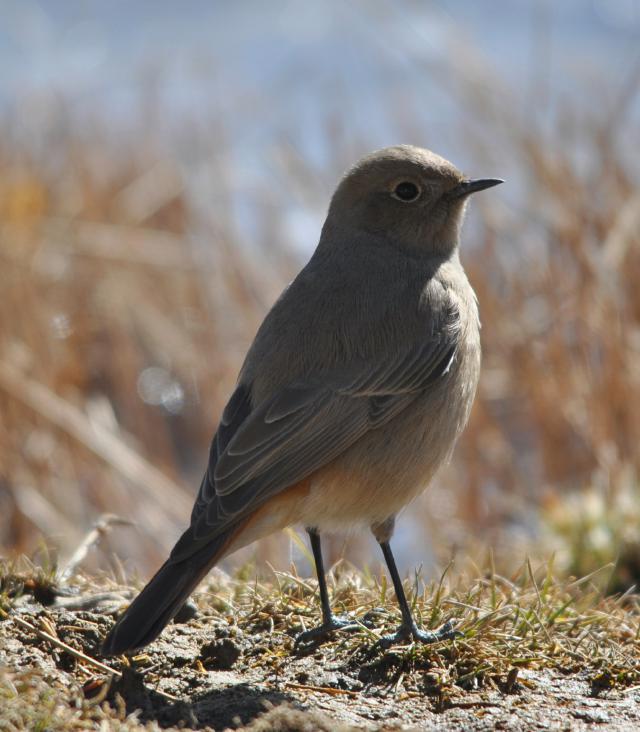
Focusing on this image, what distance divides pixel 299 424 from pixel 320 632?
75cm

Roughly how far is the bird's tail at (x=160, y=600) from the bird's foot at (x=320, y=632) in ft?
1.31

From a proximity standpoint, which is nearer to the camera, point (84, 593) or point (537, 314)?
point (84, 593)

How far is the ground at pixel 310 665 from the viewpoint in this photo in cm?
338

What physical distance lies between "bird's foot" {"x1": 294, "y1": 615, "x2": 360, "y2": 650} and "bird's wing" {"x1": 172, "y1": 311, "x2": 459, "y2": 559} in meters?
0.46

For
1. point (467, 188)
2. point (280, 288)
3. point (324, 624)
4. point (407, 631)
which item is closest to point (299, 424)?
point (324, 624)

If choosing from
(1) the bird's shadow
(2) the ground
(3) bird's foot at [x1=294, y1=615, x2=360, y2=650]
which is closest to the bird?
(3) bird's foot at [x1=294, y1=615, x2=360, y2=650]

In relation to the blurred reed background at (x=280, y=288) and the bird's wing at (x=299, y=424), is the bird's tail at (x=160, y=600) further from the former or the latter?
the blurred reed background at (x=280, y=288)

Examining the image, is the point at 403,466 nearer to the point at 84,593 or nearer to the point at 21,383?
the point at 84,593

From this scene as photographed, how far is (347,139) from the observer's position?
9172 mm

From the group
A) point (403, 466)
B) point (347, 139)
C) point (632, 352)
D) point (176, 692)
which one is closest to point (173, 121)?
point (347, 139)

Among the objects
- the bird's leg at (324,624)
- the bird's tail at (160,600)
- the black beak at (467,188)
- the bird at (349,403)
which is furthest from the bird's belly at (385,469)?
the black beak at (467,188)

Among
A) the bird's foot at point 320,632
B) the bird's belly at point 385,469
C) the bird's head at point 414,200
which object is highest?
the bird's head at point 414,200

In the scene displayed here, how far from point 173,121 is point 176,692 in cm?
926

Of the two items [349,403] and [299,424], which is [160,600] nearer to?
[299,424]
